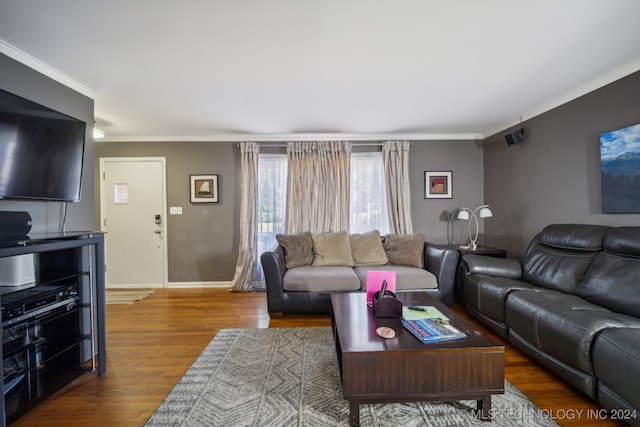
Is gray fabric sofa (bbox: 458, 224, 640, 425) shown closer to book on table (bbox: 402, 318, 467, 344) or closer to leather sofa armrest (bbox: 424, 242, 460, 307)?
leather sofa armrest (bbox: 424, 242, 460, 307)

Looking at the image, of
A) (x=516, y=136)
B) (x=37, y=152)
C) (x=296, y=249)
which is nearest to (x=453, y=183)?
(x=516, y=136)

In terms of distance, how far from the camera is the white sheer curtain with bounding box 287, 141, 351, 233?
4.05 metres

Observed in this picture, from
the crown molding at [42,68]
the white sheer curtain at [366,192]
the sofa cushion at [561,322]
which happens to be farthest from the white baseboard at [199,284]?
the sofa cushion at [561,322]

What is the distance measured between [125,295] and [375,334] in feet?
12.3

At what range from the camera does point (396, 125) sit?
3.71 meters

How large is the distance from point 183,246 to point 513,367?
4213 millimetres

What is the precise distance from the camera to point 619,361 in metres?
1.37

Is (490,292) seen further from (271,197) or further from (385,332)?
(271,197)

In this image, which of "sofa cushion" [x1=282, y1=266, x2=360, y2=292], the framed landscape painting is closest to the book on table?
"sofa cushion" [x1=282, y1=266, x2=360, y2=292]

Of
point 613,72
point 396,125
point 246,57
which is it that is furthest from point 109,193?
point 613,72

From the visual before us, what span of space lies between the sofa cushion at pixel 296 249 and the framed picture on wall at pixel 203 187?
1446 mm

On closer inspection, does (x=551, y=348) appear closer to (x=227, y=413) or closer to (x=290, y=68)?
(x=227, y=413)

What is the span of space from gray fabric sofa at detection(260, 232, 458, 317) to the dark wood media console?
4.78 ft

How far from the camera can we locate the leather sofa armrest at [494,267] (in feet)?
9.23
